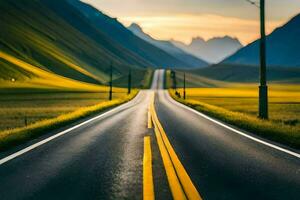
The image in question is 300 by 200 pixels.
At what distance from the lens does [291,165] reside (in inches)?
355

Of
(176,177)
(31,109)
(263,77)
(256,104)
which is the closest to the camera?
(176,177)

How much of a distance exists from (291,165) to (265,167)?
0.62 meters

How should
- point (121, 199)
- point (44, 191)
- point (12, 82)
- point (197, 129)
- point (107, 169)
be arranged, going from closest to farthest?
point (121, 199) → point (44, 191) → point (107, 169) → point (197, 129) → point (12, 82)

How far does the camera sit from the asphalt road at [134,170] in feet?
22.4

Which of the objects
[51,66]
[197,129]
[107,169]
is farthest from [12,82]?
[107,169]

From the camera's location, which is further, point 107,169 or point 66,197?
point 107,169

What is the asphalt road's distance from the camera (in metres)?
6.84

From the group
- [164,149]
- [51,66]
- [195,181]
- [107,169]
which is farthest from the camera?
[51,66]

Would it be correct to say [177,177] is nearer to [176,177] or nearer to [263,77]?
[176,177]

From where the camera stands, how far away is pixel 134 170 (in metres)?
8.54

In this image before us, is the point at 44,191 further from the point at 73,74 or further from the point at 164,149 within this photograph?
the point at 73,74

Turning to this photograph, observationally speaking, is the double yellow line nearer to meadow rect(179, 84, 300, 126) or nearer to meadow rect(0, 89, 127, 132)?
meadow rect(179, 84, 300, 126)

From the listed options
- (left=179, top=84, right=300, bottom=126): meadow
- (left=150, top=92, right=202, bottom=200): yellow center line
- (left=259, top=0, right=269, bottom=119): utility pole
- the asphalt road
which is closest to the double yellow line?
(left=150, top=92, right=202, bottom=200): yellow center line

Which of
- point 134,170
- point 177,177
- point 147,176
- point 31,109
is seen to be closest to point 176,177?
point 177,177
